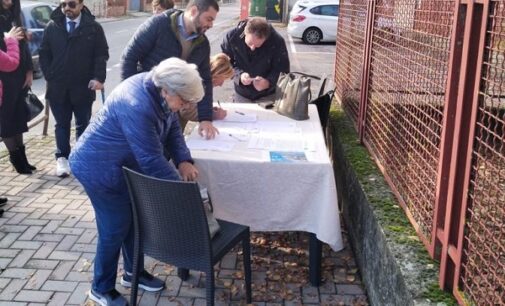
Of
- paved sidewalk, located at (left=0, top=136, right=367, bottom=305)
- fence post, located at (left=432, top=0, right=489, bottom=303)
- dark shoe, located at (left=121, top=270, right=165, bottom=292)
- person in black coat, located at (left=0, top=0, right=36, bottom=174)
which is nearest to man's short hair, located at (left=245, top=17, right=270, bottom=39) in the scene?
paved sidewalk, located at (left=0, top=136, right=367, bottom=305)

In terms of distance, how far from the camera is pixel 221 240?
319 cm

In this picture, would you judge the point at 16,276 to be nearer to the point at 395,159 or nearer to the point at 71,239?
the point at 71,239

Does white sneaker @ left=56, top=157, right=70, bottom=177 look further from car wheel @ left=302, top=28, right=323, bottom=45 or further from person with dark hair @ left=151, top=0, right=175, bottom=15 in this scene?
car wheel @ left=302, top=28, right=323, bottom=45

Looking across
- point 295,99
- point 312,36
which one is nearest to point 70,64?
point 295,99

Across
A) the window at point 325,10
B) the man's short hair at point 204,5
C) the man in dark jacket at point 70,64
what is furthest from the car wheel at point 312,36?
the man's short hair at point 204,5

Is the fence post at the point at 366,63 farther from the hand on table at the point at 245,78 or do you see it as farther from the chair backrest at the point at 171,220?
the chair backrest at the point at 171,220

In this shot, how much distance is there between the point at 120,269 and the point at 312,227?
4.63 feet

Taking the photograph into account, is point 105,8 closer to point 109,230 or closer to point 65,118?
point 65,118

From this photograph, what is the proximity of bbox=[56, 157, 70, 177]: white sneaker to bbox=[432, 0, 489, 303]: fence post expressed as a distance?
13.5 feet

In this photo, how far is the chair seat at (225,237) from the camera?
3076 millimetres

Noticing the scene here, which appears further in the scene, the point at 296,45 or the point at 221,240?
the point at 296,45

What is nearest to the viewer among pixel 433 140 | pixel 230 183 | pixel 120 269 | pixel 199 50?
pixel 433 140

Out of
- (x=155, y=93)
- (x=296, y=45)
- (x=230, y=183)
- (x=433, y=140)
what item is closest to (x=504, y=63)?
(x=433, y=140)

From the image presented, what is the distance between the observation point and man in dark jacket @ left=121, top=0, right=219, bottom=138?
416 cm
